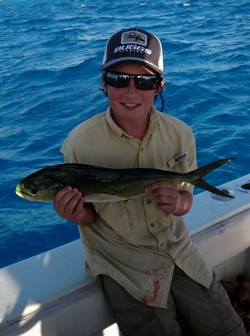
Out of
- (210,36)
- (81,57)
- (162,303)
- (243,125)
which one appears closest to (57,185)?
(162,303)

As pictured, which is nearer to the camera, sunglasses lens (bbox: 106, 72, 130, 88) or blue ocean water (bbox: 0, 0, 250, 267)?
sunglasses lens (bbox: 106, 72, 130, 88)

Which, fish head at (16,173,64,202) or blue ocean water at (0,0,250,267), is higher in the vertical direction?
fish head at (16,173,64,202)

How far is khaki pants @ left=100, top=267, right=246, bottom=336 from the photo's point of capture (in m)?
2.25

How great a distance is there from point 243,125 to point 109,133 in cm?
624

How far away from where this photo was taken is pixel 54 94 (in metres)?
9.93

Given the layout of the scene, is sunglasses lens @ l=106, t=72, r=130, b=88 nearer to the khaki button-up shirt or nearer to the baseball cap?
the baseball cap

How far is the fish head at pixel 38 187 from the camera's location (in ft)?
6.67

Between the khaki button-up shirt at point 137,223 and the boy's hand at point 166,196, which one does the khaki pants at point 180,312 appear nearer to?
the khaki button-up shirt at point 137,223

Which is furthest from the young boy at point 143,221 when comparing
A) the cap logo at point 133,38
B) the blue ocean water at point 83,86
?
the blue ocean water at point 83,86

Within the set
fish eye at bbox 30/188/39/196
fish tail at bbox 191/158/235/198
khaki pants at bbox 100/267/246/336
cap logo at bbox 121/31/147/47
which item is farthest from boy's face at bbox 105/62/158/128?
khaki pants at bbox 100/267/246/336

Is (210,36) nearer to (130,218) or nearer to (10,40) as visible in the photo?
(10,40)

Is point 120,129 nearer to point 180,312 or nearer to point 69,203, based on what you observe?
point 69,203

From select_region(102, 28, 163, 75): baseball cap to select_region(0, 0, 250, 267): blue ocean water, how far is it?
370 centimetres

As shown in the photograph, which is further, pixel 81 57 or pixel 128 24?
pixel 128 24
